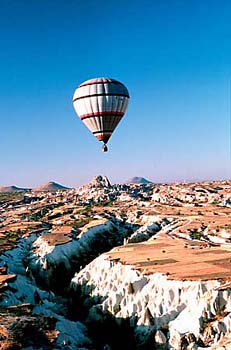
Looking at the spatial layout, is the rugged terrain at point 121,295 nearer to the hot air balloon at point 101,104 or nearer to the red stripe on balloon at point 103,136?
the red stripe on balloon at point 103,136

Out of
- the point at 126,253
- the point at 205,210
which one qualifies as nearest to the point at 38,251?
the point at 126,253

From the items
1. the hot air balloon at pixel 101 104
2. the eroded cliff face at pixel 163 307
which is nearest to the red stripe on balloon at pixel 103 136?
the hot air balloon at pixel 101 104

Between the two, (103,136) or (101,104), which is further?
(103,136)

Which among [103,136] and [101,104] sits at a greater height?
[101,104]

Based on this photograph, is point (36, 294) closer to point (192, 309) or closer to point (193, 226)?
point (192, 309)

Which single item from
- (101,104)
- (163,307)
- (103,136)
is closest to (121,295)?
(163,307)

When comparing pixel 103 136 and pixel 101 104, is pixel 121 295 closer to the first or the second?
pixel 103 136

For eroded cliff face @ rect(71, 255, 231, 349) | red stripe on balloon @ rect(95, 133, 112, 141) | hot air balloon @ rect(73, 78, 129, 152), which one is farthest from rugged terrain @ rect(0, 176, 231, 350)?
hot air balloon @ rect(73, 78, 129, 152)
